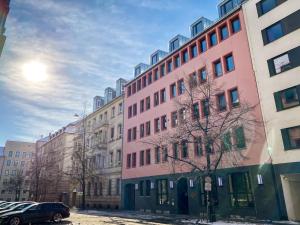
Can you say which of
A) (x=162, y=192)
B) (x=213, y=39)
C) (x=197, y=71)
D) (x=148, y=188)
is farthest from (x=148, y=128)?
(x=213, y=39)

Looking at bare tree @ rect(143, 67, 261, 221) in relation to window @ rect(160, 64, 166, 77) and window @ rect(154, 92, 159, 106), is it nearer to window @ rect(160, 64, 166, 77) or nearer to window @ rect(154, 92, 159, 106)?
window @ rect(154, 92, 159, 106)

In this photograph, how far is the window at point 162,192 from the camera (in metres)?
30.8

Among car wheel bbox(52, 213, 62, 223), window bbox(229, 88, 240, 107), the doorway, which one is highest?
window bbox(229, 88, 240, 107)

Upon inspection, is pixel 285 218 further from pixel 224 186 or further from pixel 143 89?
pixel 143 89

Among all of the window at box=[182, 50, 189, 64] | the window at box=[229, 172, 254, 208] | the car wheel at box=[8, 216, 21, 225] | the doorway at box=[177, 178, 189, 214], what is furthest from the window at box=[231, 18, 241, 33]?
the car wheel at box=[8, 216, 21, 225]

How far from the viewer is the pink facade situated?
2338 cm

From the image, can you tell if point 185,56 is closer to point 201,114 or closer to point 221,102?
point 201,114

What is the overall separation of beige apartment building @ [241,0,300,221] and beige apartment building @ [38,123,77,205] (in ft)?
138

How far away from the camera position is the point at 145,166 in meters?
35.0

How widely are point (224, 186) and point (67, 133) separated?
4951 centimetres

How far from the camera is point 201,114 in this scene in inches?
1113

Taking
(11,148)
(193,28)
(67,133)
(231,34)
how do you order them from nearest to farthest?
(231,34) < (193,28) < (67,133) < (11,148)

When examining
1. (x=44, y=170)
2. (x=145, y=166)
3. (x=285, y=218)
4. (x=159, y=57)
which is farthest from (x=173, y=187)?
(x=44, y=170)

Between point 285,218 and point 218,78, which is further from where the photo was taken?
point 218,78
